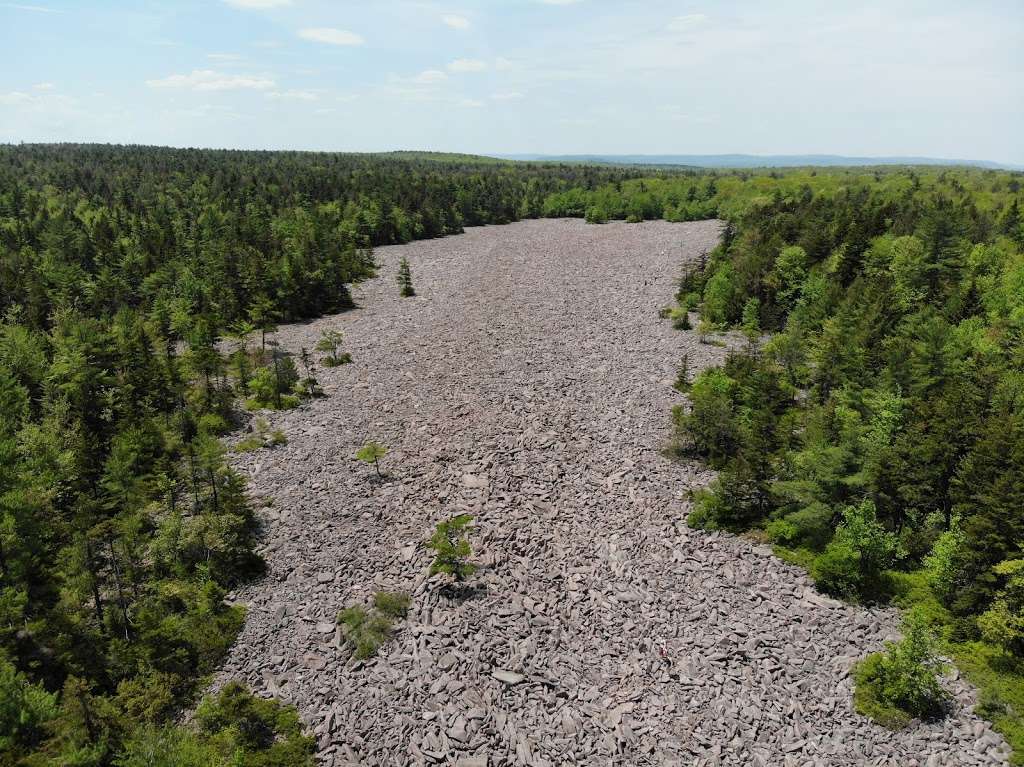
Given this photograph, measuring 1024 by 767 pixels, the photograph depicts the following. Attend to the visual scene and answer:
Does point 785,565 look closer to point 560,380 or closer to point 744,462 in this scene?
point 744,462

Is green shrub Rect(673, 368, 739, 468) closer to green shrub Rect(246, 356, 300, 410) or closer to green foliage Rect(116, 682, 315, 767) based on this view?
green foliage Rect(116, 682, 315, 767)

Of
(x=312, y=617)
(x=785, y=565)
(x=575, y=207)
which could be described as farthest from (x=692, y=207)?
(x=312, y=617)

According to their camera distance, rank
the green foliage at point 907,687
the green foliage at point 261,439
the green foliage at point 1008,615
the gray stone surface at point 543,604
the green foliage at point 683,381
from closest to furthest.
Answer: the green foliage at point 907,687, the green foliage at point 1008,615, the gray stone surface at point 543,604, the green foliage at point 261,439, the green foliage at point 683,381

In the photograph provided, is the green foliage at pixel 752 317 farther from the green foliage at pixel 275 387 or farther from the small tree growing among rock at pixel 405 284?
the green foliage at pixel 275 387

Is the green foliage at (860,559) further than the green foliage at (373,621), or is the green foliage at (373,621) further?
the green foliage at (860,559)

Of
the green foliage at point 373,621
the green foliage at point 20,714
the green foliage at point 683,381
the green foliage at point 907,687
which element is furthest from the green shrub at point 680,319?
the green foliage at point 20,714

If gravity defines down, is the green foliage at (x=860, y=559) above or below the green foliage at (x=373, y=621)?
above

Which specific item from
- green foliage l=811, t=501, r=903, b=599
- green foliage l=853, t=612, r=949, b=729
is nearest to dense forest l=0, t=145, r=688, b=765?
green foliage l=853, t=612, r=949, b=729

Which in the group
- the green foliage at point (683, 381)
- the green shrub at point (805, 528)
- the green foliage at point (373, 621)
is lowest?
the green foliage at point (373, 621)
